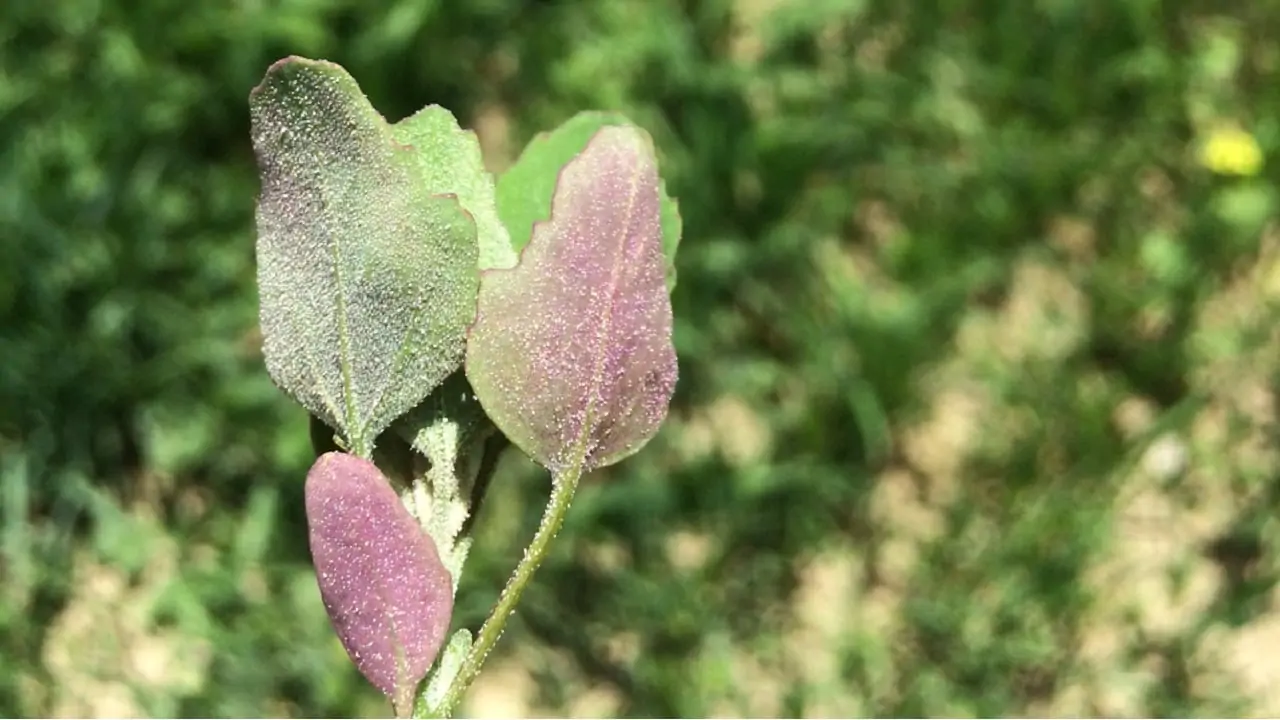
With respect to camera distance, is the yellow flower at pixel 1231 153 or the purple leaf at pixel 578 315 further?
the yellow flower at pixel 1231 153

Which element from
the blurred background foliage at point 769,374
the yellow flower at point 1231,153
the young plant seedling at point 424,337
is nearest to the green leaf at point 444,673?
the young plant seedling at point 424,337

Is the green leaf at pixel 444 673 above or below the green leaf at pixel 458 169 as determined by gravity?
below

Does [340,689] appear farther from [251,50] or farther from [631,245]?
[631,245]

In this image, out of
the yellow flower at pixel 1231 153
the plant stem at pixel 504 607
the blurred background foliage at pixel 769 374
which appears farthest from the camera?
the yellow flower at pixel 1231 153

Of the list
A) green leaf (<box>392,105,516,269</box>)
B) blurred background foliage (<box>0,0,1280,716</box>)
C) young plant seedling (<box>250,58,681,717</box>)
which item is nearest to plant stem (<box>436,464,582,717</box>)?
young plant seedling (<box>250,58,681,717</box>)

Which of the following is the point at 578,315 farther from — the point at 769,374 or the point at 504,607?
the point at 769,374

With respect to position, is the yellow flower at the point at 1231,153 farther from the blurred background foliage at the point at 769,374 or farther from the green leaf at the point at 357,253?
the green leaf at the point at 357,253

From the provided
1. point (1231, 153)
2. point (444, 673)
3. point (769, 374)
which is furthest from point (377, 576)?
point (1231, 153)
